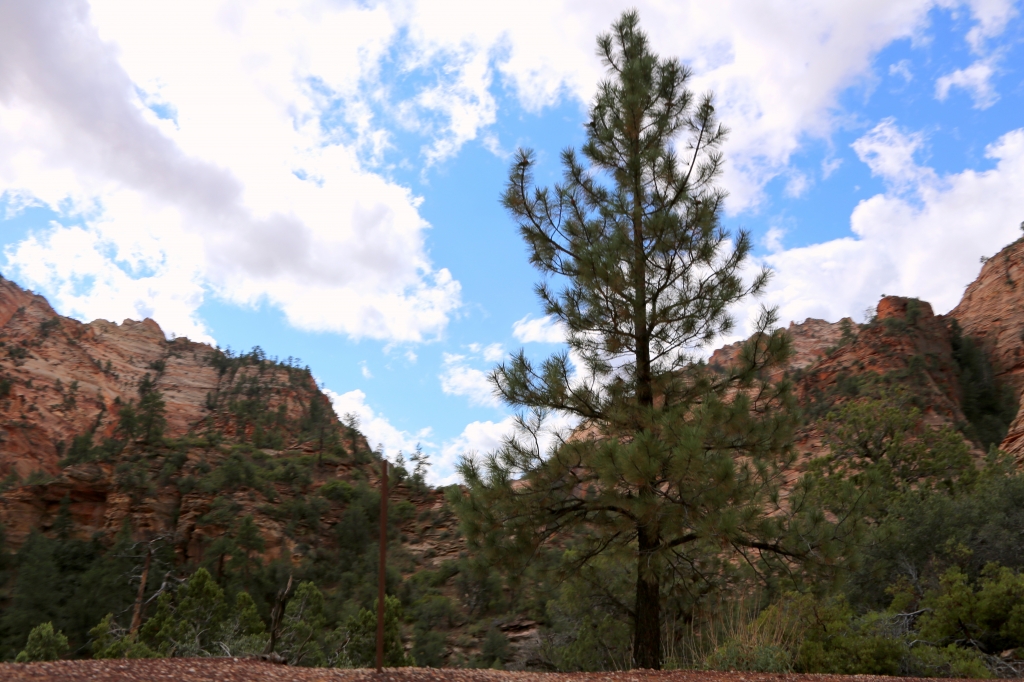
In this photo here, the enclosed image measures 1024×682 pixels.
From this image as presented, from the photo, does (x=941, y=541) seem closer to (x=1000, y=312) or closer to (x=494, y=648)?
(x=494, y=648)

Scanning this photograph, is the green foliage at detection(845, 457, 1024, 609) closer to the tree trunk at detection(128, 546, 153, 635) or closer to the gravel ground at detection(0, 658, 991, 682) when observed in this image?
the gravel ground at detection(0, 658, 991, 682)

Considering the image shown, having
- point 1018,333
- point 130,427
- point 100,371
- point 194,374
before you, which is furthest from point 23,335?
point 1018,333

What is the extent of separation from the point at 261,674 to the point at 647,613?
4.26 meters

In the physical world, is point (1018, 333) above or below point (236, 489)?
above

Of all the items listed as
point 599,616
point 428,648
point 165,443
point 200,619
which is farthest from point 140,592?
point 599,616

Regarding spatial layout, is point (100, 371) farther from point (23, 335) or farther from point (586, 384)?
point (586, 384)

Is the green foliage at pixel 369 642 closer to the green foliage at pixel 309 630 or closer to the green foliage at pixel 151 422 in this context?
the green foliage at pixel 309 630

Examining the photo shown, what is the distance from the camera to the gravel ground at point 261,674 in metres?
5.13

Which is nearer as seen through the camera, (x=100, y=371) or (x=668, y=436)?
(x=668, y=436)

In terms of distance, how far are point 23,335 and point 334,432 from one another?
3499cm

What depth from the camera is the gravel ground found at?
5129 mm

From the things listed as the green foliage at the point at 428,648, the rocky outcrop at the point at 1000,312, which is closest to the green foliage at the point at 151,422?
the green foliage at the point at 428,648

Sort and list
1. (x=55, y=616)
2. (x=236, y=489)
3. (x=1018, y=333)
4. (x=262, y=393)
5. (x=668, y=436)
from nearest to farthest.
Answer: (x=668, y=436), (x=55, y=616), (x=236, y=489), (x=1018, y=333), (x=262, y=393)

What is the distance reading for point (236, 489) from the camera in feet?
111
